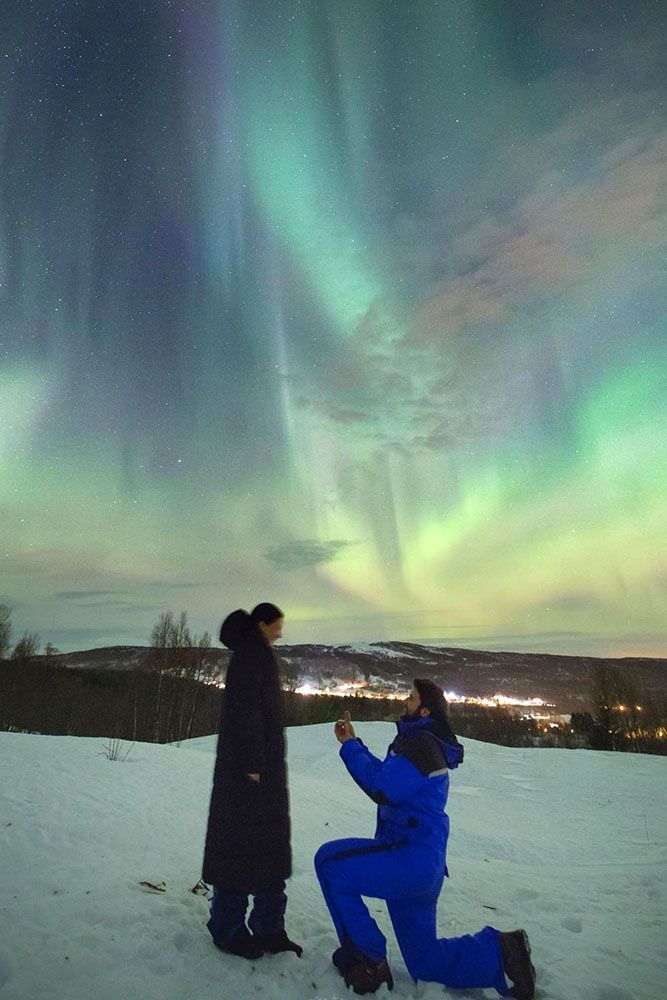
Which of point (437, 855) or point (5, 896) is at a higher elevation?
point (437, 855)

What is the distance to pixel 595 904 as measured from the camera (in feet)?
22.4

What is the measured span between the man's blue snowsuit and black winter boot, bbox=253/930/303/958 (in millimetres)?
419

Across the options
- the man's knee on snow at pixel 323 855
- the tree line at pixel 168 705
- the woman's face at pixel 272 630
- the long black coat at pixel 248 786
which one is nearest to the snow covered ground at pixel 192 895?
the long black coat at pixel 248 786

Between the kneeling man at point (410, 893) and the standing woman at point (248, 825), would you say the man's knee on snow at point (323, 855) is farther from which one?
the standing woman at point (248, 825)

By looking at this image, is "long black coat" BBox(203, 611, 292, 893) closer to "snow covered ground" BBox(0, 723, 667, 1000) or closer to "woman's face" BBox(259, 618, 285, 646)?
"woman's face" BBox(259, 618, 285, 646)

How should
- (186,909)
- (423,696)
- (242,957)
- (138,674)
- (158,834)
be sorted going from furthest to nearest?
(138,674)
(158,834)
(186,909)
(423,696)
(242,957)

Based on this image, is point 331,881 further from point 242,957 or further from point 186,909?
point 186,909

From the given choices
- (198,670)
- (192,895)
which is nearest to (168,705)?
(198,670)

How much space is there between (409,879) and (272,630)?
80.0 inches

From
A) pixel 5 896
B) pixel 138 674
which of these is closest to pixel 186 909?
pixel 5 896

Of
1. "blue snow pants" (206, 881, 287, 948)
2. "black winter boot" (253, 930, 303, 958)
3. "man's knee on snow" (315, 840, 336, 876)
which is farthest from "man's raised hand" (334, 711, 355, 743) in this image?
"black winter boot" (253, 930, 303, 958)

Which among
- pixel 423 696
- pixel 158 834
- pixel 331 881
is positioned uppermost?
pixel 423 696

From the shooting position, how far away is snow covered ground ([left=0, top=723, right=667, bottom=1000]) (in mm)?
3658

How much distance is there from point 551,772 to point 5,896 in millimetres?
27586
